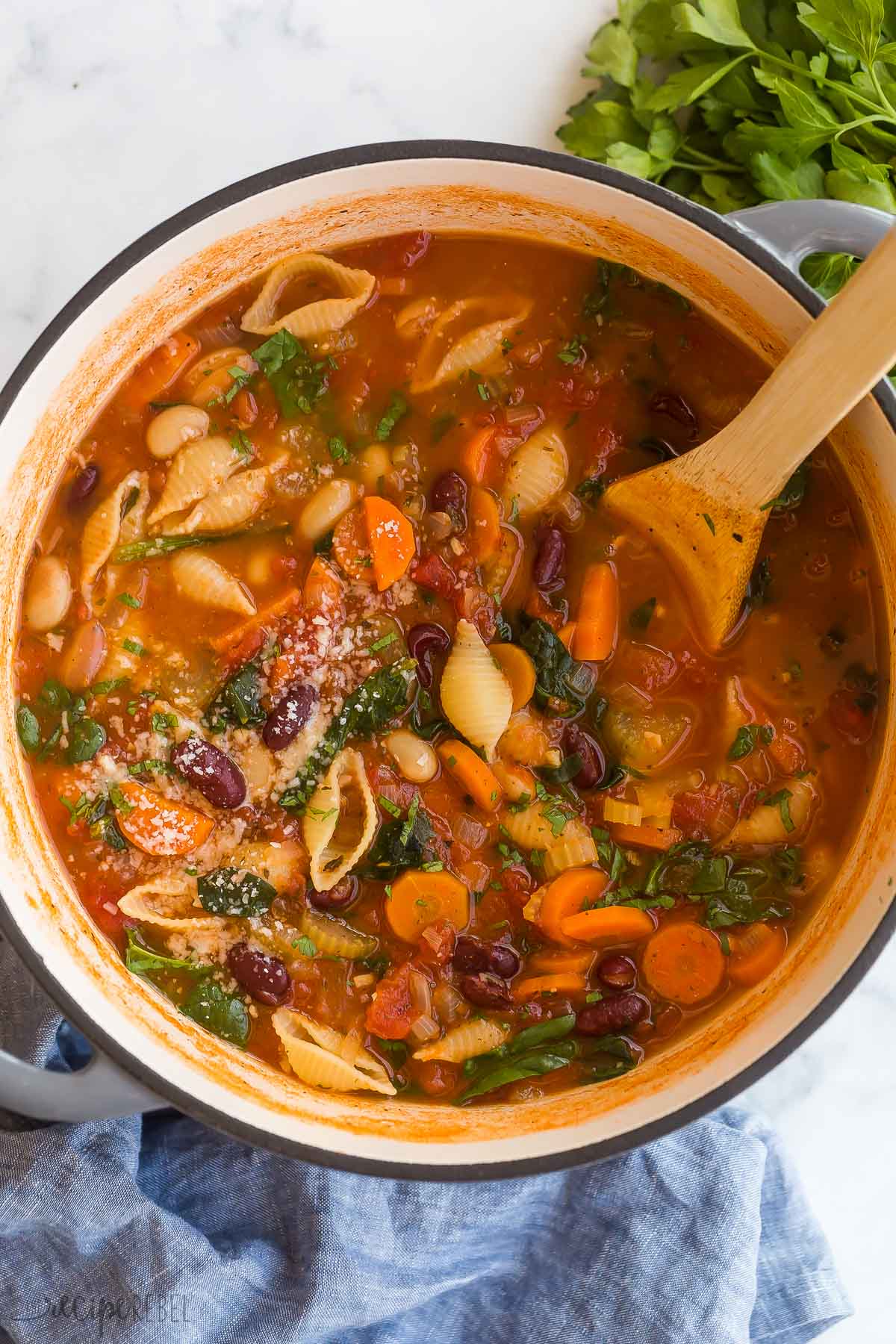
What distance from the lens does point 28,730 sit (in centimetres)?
307

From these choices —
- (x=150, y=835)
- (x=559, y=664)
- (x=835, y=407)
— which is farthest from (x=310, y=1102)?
(x=835, y=407)

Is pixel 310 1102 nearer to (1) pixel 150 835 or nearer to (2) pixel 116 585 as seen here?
(1) pixel 150 835

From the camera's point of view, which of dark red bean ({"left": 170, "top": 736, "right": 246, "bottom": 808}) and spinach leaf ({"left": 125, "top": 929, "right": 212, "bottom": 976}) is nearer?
dark red bean ({"left": 170, "top": 736, "right": 246, "bottom": 808})

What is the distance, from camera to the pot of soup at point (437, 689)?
2979 millimetres

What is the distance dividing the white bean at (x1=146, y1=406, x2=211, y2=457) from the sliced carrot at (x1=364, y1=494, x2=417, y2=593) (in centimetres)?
45

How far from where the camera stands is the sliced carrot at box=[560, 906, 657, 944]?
298cm

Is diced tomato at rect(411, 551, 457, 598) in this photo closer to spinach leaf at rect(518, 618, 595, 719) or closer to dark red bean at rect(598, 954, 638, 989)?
spinach leaf at rect(518, 618, 595, 719)

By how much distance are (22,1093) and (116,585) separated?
3.92 ft

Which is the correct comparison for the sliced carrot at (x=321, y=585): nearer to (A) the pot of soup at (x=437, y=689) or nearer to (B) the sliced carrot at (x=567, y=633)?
(A) the pot of soup at (x=437, y=689)

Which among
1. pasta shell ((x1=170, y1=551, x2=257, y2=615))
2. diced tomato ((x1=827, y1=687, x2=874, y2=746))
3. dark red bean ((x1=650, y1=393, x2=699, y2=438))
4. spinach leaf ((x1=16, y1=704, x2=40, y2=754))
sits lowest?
spinach leaf ((x1=16, y1=704, x2=40, y2=754))

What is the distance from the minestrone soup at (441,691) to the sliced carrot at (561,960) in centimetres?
1

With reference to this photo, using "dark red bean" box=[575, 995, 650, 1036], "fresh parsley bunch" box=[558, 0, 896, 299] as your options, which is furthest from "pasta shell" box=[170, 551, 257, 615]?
"fresh parsley bunch" box=[558, 0, 896, 299]

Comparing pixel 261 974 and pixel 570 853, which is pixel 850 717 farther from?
pixel 261 974

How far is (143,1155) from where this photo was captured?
10.7 ft
